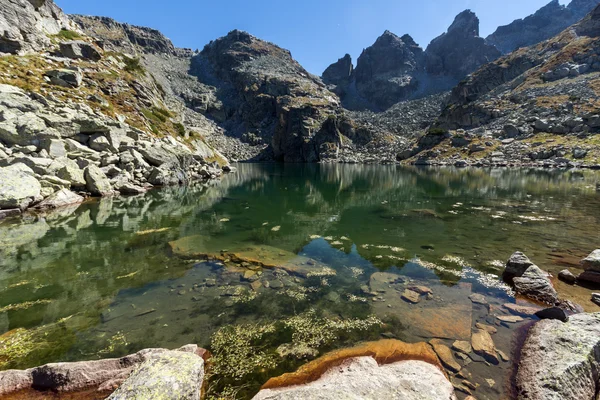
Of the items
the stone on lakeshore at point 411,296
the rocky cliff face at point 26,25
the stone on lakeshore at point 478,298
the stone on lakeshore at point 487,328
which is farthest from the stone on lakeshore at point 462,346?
the rocky cliff face at point 26,25

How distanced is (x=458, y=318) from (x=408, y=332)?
195cm

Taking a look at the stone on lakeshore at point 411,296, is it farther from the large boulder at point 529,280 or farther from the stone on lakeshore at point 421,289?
the large boulder at point 529,280

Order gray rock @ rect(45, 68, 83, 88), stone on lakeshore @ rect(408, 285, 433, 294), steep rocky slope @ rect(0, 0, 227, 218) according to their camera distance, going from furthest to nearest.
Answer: gray rock @ rect(45, 68, 83, 88) < steep rocky slope @ rect(0, 0, 227, 218) < stone on lakeshore @ rect(408, 285, 433, 294)

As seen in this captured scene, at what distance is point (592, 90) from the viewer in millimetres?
97875

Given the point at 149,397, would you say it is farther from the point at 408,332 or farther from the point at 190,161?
the point at 190,161

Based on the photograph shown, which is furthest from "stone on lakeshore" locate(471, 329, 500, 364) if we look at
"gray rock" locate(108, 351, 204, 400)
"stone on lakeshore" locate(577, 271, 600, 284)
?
"gray rock" locate(108, 351, 204, 400)

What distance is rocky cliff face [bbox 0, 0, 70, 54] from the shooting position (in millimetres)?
56594

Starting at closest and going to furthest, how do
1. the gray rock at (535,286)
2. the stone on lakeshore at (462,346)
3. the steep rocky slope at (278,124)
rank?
1. the stone on lakeshore at (462,346)
2. the gray rock at (535,286)
3. the steep rocky slope at (278,124)

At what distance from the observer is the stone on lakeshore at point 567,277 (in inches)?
434

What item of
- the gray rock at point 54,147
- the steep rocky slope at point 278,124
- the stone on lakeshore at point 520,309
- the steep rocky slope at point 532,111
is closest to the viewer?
the stone on lakeshore at point 520,309

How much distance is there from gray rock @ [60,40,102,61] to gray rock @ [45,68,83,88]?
1841 centimetres

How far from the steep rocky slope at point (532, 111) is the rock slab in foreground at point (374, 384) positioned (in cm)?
8760

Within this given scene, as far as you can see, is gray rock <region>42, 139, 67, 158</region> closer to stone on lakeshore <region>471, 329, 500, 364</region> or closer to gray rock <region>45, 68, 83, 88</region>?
gray rock <region>45, 68, 83, 88</region>

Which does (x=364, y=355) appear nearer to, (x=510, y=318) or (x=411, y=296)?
(x=411, y=296)
